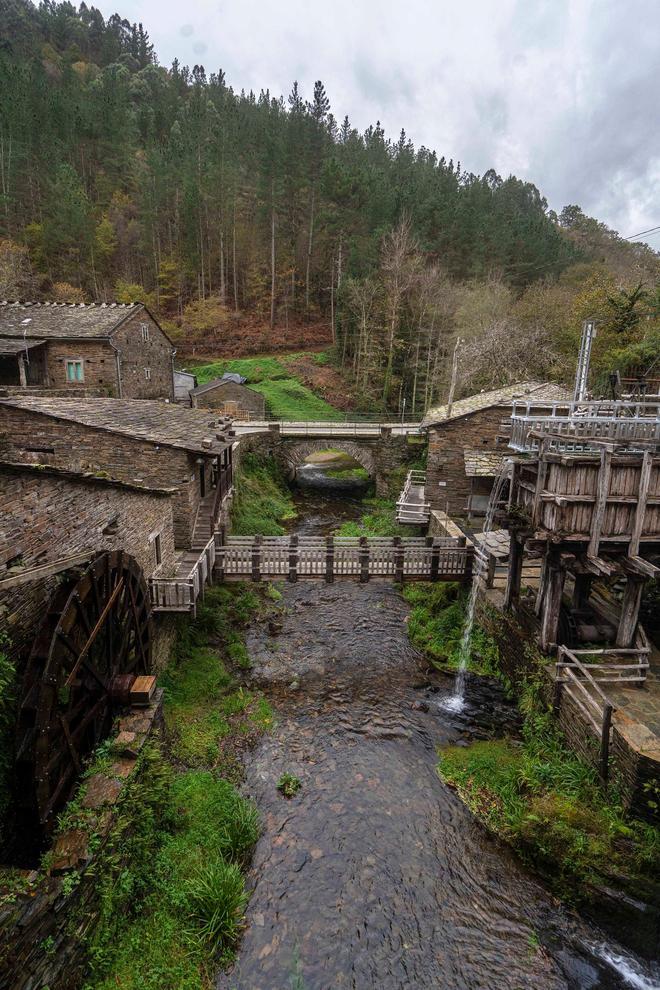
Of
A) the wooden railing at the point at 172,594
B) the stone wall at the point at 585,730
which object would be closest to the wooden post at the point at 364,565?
the stone wall at the point at 585,730

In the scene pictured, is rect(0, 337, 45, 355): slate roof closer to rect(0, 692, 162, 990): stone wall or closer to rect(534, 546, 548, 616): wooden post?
rect(0, 692, 162, 990): stone wall

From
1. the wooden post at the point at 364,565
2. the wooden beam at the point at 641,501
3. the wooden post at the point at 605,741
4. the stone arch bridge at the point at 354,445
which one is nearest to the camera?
the wooden post at the point at 605,741

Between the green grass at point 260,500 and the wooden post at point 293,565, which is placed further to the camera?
the green grass at point 260,500

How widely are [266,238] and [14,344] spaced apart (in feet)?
111

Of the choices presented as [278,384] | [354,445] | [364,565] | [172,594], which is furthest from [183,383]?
[172,594]

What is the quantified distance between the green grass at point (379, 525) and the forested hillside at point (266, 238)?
12376 mm

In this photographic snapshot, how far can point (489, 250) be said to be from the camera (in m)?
46.1

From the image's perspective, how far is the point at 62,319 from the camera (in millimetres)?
26594

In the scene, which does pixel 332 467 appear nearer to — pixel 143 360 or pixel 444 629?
pixel 143 360

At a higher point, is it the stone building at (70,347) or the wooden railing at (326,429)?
the stone building at (70,347)

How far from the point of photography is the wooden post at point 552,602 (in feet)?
37.1

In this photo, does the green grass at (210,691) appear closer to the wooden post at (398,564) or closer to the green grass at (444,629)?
the wooden post at (398,564)

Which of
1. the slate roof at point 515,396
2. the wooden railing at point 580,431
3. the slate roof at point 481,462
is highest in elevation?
the slate roof at point 515,396

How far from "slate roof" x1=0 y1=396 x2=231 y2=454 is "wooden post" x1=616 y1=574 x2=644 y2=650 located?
38.4ft
